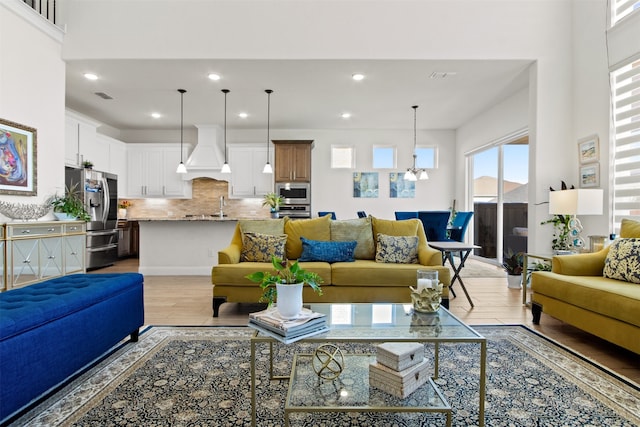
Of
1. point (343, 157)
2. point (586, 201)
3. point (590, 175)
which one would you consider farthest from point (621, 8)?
point (343, 157)

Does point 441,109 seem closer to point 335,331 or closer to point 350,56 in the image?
point 350,56

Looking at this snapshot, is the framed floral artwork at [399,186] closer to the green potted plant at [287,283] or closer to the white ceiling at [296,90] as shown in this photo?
the white ceiling at [296,90]

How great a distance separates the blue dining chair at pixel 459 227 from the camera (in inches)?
217

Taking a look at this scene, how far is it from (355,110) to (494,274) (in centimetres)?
368

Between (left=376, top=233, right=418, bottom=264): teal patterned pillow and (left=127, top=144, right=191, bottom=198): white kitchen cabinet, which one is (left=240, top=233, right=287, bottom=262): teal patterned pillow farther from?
(left=127, top=144, right=191, bottom=198): white kitchen cabinet

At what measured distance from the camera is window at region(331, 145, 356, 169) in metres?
7.70

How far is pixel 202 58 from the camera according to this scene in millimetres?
4062

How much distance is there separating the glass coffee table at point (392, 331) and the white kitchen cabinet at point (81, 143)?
18.1ft

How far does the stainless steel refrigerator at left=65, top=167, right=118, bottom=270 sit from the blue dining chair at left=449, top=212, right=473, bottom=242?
6.05 m

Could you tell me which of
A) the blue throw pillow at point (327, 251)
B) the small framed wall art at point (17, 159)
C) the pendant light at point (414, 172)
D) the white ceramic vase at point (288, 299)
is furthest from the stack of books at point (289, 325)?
the pendant light at point (414, 172)

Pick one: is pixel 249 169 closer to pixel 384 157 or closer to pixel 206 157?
pixel 206 157

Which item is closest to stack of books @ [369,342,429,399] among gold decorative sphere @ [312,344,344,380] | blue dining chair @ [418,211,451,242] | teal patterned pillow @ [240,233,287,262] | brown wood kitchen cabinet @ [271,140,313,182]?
gold decorative sphere @ [312,344,344,380]

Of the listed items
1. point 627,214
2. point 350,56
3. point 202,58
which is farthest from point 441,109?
point 202,58

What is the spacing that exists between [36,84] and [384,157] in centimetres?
612
